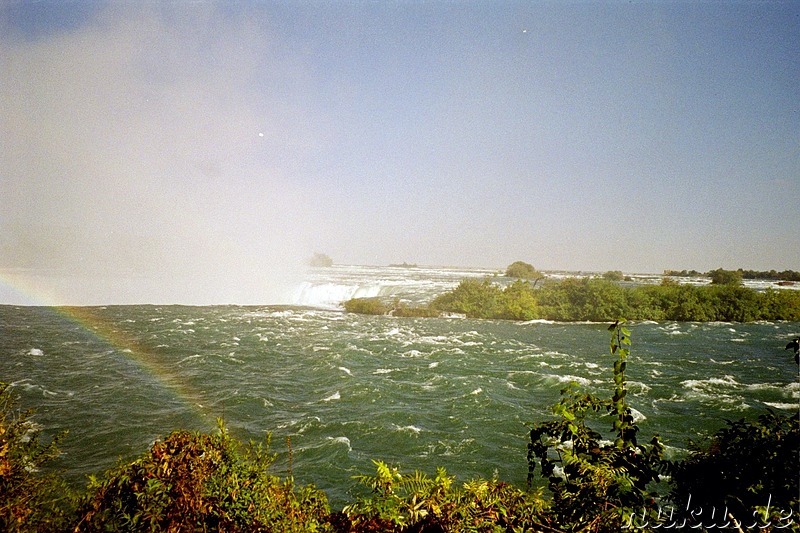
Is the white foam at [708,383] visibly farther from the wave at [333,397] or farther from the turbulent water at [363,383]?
the wave at [333,397]

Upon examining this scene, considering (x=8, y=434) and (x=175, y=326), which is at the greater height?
(x=8, y=434)

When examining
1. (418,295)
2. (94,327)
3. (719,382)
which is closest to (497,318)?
(418,295)

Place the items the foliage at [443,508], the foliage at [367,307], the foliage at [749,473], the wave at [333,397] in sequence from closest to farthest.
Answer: the foliage at [749,473]
the foliage at [443,508]
the wave at [333,397]
the foliage at [367,307]

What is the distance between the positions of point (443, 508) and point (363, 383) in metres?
14.6

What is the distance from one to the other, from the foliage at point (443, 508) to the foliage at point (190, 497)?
66 centimetres

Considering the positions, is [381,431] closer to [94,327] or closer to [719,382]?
[719,382]

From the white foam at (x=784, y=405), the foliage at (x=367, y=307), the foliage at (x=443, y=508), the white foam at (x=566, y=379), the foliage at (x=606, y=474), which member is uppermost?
the foliage at (x=606, y=474)

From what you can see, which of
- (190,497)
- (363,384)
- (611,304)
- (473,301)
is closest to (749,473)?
(190,497)

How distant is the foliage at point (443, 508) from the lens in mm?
3293

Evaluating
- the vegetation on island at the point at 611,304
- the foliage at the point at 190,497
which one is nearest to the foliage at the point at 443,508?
the foliage at the point at 190,497

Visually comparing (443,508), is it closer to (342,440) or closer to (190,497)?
(190,497)

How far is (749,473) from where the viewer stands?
3492 millimetres

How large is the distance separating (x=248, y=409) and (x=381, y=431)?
215 inches

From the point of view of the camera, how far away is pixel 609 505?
9.96 feet
